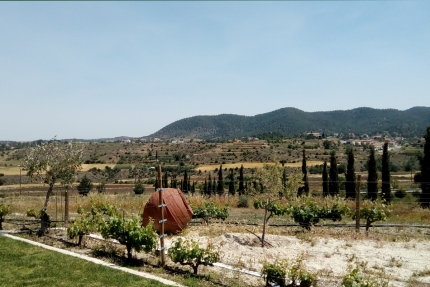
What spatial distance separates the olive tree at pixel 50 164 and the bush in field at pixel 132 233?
133 inches

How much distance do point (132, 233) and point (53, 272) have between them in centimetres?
177

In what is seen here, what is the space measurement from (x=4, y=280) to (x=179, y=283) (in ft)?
11.4

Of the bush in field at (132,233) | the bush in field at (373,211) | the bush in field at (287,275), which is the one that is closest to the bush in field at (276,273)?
the bush in field at (287,275)

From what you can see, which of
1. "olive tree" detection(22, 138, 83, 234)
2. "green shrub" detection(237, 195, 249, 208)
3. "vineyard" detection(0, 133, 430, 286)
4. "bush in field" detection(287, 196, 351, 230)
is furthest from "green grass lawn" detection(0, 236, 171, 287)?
"green shrub" detection(237, 195, 249, 208)

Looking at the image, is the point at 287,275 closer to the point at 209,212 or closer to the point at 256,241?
the point at 256,241

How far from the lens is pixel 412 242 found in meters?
11.2

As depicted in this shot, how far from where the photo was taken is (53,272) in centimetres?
766

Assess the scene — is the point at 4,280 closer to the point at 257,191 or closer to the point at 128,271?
the point at 128,271

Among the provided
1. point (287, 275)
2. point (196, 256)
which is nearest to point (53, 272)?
point (196, 256)

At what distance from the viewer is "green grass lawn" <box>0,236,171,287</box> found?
7037 millimetres

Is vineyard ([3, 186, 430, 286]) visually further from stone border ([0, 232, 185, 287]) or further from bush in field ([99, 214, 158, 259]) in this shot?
stone border ([0, 232, 185, 287])

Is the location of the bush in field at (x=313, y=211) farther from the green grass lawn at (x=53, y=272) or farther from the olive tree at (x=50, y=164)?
the olive tree at (x=50, y=164)

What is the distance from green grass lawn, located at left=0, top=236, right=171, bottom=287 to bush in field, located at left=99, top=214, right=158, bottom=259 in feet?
2.59

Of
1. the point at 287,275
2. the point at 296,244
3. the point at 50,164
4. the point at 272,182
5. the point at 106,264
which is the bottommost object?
the point at 296,244
